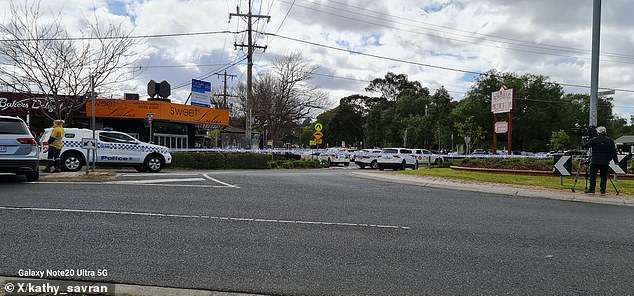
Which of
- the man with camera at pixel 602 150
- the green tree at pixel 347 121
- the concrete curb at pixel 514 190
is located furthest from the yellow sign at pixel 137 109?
the green tree at pixel 347 121

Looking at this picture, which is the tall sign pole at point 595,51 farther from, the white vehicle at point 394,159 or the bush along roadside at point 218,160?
the bush along roadside at point 218,160

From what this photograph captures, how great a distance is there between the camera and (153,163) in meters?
18.9

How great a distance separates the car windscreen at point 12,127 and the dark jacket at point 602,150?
1342cm

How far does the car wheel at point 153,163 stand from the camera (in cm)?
1877

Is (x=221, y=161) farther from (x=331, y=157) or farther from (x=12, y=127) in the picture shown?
(x=12, y=127)

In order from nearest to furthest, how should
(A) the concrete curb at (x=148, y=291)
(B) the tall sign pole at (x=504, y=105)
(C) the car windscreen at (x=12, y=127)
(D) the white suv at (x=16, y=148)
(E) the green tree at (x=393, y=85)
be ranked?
1. (A) the concrete curb at (x=148, y=291)
2. (D) the white suv at (x=16, y=148)
3. (C) the car windscreen at (x=12, y=127)
4. (B) the tall sign pole at (x=504, y=105)
5. (E) the green tree at (x=393, y=85)

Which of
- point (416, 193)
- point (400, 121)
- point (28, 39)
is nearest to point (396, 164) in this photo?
point (416, 193)

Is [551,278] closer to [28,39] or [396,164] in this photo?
[396,164]

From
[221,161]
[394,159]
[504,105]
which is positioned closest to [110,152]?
[221,161]

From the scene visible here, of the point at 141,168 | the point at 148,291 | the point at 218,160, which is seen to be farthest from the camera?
the point at 218,160

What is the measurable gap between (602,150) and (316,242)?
28.6 feet

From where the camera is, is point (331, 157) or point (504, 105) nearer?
point (504, 105)

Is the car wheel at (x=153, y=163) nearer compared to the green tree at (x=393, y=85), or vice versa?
the car wheel at (x=153, y=163)

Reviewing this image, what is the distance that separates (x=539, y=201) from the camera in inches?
446
